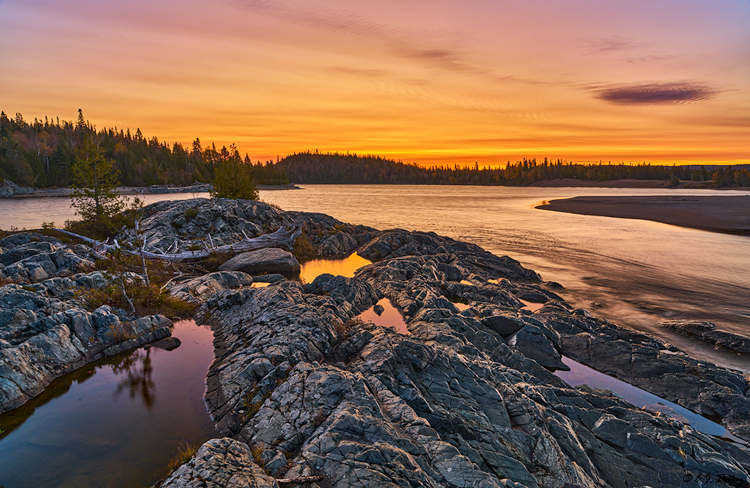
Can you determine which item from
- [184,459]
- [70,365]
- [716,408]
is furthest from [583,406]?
[70,365]

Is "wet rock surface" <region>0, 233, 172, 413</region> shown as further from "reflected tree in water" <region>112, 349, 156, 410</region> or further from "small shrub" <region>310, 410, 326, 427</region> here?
"small shrub" <region>310, 410, 326, 427</region>

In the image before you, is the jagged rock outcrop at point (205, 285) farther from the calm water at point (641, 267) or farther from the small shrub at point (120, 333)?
the calm water at point (641, 267)

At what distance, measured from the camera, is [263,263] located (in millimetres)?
29406

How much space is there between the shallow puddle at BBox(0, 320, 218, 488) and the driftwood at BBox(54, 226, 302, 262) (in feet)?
36.3

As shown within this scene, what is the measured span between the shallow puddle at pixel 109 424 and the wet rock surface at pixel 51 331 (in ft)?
1.69

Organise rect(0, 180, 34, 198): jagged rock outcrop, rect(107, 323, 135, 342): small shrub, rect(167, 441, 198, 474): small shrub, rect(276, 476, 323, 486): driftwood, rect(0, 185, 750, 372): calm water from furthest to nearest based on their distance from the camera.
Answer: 1. rect(0, 180, 34, 198): jagged rock outcrop
2. rect(0, 185, 750, 372): calm water
3. rect(107, 323, 135, 342): small shrub
4. rect(167, 441, 198, 474): small shrub
5. rect(276, 476, 323, 486): driftwood

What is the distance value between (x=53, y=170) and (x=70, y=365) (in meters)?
162

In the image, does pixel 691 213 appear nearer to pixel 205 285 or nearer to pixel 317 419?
pixel 205 285

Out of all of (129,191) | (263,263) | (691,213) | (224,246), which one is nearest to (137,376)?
(263,263)

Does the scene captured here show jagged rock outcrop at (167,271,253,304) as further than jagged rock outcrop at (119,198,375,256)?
No

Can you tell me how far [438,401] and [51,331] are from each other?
13958mm

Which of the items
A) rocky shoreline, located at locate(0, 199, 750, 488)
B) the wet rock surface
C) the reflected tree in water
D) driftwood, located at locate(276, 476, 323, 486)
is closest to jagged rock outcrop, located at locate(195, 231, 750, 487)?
rocky shoreline, located at locate(0, 199, 750, 488)

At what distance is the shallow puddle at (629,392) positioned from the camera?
41.5 feet

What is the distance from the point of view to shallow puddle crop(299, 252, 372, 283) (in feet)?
101
